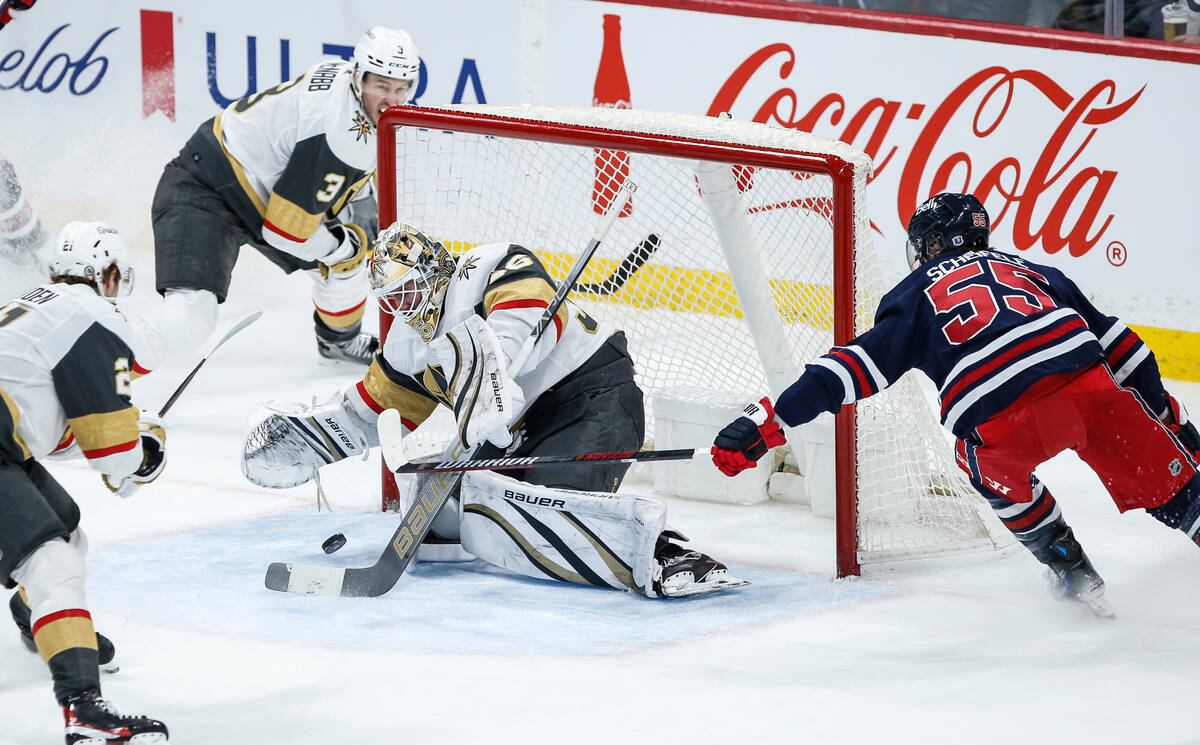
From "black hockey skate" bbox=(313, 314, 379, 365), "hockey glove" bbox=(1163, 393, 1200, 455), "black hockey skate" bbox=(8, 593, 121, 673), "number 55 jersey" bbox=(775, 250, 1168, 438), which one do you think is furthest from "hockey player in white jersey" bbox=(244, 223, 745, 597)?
"black hockey skate" bbox=(313, 314, 379, 365)

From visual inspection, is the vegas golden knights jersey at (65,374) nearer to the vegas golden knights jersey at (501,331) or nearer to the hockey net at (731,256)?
the vegas golden knights jersey at (501,331)

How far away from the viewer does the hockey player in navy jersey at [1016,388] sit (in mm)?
3051

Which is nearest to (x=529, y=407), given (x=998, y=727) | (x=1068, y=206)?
(x=998, y=727)

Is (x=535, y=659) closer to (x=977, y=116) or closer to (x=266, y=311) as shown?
(x=977, y=116)

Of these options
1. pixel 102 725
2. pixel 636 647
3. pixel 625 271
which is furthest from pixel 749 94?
pixel 102 725

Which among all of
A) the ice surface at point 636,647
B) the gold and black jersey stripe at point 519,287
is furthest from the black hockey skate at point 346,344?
the gold and black jersey stripe at point 519,287

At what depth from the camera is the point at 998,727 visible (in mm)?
2701

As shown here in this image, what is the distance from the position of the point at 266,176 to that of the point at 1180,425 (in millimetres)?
2715

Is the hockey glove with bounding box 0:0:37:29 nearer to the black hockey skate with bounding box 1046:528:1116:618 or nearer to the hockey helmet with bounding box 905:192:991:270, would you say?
the hockey helmet with bounding box 905:192:991:270

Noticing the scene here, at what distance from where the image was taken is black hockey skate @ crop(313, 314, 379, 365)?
5508 mm

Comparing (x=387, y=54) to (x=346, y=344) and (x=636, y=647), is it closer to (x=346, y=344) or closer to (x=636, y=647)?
(x=346, y=344)

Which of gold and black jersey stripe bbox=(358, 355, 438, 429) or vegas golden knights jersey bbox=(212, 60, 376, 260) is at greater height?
vegas golden knights jersey bbox=(212, 60, 376, 260)

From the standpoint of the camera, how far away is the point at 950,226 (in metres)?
3.23

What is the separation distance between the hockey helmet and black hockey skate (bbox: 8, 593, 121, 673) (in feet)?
5.48
